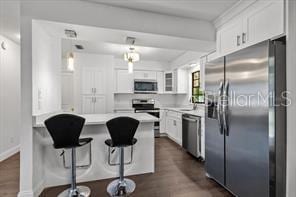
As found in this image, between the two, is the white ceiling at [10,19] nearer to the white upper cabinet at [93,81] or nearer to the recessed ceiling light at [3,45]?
the recessed ceiling light at [3,45]

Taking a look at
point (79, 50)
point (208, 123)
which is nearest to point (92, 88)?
point (79, 50)

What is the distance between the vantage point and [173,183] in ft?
8.09

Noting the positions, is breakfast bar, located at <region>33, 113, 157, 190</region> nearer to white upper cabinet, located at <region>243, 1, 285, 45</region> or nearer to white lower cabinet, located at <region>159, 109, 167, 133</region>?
white upper cabinet, located at <region>243, 1, 285, 45</region>

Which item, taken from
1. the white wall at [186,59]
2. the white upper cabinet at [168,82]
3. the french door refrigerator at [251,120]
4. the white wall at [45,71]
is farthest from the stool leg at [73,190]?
the white upper cabinet at [168,82]

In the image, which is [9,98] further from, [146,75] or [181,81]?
[181,81]

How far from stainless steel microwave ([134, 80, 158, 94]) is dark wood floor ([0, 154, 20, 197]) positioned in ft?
11.3

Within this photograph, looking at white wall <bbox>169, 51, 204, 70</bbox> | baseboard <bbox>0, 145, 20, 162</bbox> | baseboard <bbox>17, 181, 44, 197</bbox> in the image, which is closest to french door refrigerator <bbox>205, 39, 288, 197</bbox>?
white wall <bbox>169, 51, 204, 70</bbox>

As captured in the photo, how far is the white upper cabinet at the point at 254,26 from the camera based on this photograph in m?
1.75

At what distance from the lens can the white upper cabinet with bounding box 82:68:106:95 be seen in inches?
184

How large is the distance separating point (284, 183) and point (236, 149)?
20.2 inches

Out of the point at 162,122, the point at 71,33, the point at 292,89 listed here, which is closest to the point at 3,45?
the point at 71,33

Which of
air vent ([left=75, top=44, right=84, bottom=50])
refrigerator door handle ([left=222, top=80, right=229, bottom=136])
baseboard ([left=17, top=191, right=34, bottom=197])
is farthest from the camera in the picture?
air vent ([left=75, top=44, right=84, bottom=50])

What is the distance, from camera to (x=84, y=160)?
8.36ft

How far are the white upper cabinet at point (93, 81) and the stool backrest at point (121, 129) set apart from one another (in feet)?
9.62
